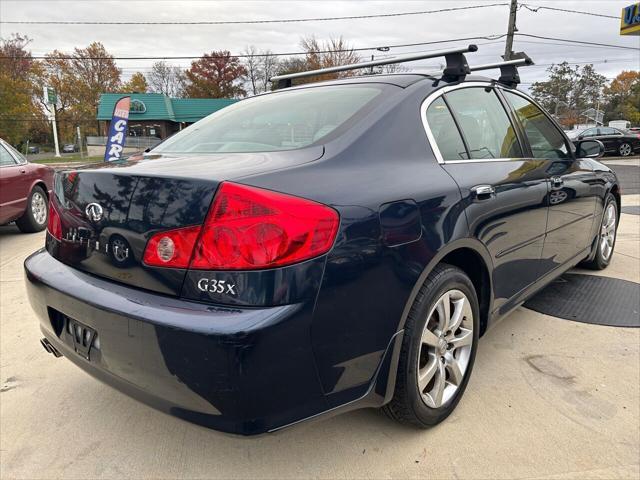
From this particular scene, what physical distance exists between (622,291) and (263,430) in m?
3.52

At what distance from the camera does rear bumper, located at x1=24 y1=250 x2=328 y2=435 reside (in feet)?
4.47

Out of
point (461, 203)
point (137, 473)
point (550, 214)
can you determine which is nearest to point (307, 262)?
point (461, 203)

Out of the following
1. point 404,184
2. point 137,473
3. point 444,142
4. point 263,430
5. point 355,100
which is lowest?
point 137,473

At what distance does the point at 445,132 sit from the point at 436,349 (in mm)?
1004

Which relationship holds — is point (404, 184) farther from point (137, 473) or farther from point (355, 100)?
point (137, 473)

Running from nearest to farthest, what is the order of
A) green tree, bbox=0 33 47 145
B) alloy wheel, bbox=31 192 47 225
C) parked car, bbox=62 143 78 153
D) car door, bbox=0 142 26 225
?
car door, bbox=0 142 26 225, alloy wheel, bbox=31 192 47 225, green tree, bbox=0 33 47 145, parked car, bbox=62 143 78 153

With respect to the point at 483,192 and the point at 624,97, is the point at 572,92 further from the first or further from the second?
the point at 483,192

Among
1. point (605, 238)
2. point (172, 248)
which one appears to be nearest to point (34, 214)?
point (172, 248)

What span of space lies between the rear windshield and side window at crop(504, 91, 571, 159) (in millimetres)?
1245

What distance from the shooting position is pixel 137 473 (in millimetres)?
1854

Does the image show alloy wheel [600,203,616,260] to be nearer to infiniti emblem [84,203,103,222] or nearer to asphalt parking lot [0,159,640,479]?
asphalt parking lot [0,159,640,479]

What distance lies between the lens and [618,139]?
21.5 metres

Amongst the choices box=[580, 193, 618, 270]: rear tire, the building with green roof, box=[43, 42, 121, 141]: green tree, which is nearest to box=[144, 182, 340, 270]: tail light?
box=[580, 193, 618, 270]: rear tire

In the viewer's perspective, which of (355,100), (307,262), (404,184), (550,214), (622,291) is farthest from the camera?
(622,291)
